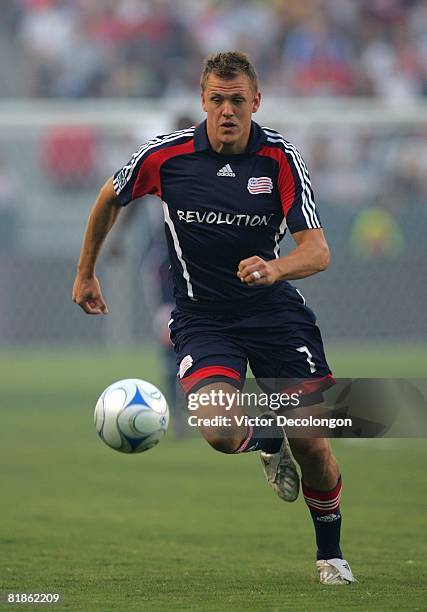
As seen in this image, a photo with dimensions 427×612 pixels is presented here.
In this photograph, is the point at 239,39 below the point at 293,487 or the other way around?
the other way around

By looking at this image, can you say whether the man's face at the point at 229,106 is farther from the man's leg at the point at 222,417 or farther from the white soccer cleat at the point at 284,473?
the white soccer cleat at the point at 284,473

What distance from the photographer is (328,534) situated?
575cm

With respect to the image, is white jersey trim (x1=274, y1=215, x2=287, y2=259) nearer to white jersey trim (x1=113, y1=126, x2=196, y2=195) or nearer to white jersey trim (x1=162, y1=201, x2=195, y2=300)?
white jersey trim (x1=162, y1=201, x2=195, y2=300)

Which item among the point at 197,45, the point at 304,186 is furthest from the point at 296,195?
the point at 197,45

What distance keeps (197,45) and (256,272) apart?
1668cm

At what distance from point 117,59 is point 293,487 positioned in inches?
611

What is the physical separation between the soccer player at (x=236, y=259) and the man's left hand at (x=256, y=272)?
0.47 metres

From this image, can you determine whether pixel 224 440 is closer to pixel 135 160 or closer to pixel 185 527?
pixel 135 160

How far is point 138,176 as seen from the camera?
19.5ft

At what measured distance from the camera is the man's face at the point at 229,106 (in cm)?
570

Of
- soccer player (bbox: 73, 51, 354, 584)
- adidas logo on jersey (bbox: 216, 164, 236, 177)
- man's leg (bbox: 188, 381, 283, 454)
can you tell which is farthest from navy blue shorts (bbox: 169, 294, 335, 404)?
adidas logo on jersey (bbox: 216, 164, 236, 177)

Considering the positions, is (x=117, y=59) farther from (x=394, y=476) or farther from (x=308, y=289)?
(x=394, y=476)

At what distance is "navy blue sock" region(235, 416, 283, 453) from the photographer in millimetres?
5688

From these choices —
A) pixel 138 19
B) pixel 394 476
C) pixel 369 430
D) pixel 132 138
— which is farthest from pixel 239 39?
pixel 369 430
